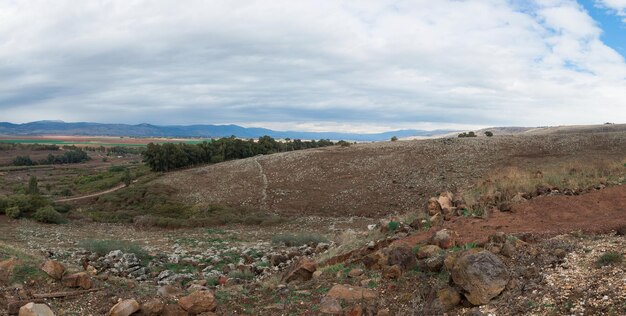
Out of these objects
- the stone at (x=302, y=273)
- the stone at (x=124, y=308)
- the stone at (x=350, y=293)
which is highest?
the stone at (x=350, y=293)

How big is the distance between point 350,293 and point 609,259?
12.7 feet

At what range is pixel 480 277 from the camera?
6434 mm

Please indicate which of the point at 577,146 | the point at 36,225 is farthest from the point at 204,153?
the point at 577,146

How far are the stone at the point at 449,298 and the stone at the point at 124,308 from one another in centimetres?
469

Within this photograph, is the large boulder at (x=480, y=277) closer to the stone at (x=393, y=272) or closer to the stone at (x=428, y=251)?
the stone at (x=393, y=272)

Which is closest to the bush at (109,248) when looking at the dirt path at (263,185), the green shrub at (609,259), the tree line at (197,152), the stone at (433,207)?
the stone at (433,207)

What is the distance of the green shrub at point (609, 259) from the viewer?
6723 mm

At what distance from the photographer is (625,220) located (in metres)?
9.39

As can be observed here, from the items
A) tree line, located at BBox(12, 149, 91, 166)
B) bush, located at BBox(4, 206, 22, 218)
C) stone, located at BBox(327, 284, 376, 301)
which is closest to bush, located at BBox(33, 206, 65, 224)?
bush, located at BBox(4, 206, 22, 218)

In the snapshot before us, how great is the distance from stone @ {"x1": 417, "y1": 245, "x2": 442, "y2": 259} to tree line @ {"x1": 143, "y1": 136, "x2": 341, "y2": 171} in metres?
41.2

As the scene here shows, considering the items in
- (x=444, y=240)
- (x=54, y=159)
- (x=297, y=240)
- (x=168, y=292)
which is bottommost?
(x=54, y=159)

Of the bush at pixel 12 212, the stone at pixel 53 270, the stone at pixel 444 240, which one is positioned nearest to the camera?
the stone at pixel 53 270

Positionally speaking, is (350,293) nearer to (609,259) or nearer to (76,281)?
(609,259)

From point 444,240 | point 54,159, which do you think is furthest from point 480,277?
point 54,159
